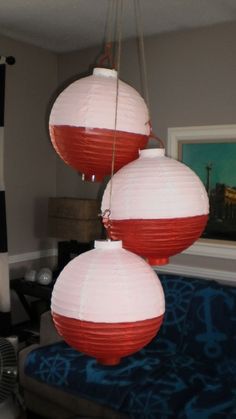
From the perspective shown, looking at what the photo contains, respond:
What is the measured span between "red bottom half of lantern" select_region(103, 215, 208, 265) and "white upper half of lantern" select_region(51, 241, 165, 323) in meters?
0.07

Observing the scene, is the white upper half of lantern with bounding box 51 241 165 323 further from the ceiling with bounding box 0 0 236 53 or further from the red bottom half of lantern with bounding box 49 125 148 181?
the ceiling with bounding box 0 0 236 53

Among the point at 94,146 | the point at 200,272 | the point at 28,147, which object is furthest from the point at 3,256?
the point at 94,146

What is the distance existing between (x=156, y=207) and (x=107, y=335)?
0.30 meters

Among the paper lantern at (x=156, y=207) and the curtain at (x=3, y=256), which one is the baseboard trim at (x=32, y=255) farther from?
the paper lantern at (x=156, y=207)

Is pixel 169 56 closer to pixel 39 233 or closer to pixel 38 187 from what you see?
pixel 38 187

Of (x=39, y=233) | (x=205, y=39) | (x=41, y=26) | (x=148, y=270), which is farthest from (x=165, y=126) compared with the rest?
(x=148, y=270)

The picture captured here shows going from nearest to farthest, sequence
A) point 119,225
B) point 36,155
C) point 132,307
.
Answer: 1. point 132,307
2. point 119,225
3. point 36,155

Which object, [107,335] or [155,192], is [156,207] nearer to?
[155,192]

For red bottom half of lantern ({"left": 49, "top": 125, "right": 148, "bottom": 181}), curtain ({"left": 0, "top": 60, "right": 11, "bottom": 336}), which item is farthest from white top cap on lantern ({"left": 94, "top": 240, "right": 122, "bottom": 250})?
curtain ({"left": 0, "top": 60, "right": 11, "bottom": 336})

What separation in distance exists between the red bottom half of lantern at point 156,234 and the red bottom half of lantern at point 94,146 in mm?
177

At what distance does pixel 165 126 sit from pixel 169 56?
51 centimetres

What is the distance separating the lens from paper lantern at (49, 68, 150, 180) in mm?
1153

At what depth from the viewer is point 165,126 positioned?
3434 millimetres

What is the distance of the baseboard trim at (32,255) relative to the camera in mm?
3703
